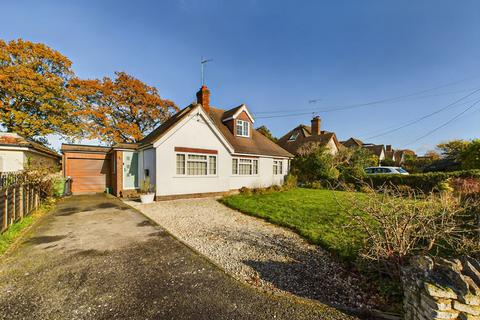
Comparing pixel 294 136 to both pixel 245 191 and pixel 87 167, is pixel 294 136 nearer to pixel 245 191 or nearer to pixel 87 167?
pixel 245 191

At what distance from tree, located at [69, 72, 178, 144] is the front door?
43.5ft

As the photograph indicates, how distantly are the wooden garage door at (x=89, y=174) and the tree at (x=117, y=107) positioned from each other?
10.7 metres

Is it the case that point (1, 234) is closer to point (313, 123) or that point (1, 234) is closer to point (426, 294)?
point (426, 294)

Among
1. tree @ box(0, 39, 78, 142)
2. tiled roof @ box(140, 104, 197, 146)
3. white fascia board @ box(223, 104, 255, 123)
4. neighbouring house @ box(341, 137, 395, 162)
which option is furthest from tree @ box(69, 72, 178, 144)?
neighbouring house @ box(341, 137, 395, 162)

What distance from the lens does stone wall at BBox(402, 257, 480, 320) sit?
7.33 ft

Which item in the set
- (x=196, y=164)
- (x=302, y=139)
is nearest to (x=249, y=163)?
(x=196, y=164)

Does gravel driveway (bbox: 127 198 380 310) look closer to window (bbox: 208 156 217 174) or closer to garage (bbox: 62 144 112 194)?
window (bbox: 208 156 217 174)

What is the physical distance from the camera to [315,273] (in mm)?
4090

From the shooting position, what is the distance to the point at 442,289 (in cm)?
231

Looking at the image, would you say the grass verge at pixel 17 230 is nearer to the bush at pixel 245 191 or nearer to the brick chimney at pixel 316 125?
the bush at pixel 245 191

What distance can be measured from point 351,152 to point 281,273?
21.4m

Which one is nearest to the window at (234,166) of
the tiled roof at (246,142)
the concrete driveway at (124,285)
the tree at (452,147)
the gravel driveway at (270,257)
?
the tiled roof at (246,142)

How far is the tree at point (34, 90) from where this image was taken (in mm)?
18406

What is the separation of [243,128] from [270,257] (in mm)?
14168
